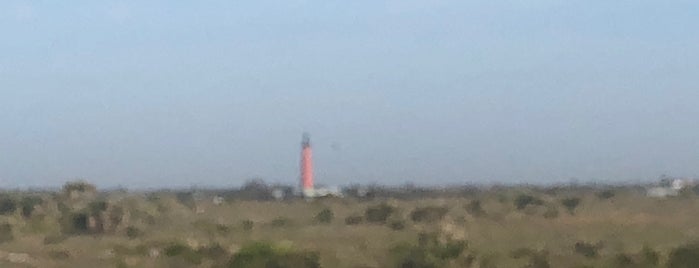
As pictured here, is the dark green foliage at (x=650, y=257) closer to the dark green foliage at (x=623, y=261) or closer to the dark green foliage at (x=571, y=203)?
the dark green foliage at (x=623, y=261)

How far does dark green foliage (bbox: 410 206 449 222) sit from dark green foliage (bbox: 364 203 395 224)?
892 millimetres

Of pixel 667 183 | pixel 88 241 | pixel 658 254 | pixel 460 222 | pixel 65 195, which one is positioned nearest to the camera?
pixel 658 254

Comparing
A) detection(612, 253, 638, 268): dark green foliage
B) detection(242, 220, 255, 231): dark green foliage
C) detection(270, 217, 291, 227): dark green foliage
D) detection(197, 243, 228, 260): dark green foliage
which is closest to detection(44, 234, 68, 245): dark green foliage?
detection(242, 220, 255, 231): dark green foliage

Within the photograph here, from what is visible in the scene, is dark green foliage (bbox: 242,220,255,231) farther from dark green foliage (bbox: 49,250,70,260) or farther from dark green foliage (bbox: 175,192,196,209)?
dark green foliage (bbox: 175,192,196,209)

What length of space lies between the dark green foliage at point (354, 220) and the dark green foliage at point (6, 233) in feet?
35.2

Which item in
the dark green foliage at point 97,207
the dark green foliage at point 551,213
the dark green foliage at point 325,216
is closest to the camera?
the dark green foliage at point 97,207

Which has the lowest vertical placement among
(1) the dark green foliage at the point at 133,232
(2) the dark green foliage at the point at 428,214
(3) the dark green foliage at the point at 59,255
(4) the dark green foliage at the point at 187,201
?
(3) the dark green foliage at the point at 59,255

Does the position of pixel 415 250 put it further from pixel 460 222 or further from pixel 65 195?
pixel 65 195

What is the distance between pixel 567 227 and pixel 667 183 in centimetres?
6340

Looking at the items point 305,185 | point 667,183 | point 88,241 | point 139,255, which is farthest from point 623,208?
point 667,183

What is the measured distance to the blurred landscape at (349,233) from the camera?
27.6 m

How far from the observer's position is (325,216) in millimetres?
49562

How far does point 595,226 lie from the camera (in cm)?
3925

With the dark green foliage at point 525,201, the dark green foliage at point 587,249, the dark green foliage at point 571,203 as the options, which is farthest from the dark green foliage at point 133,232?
the dark green foliage at point 571,203
